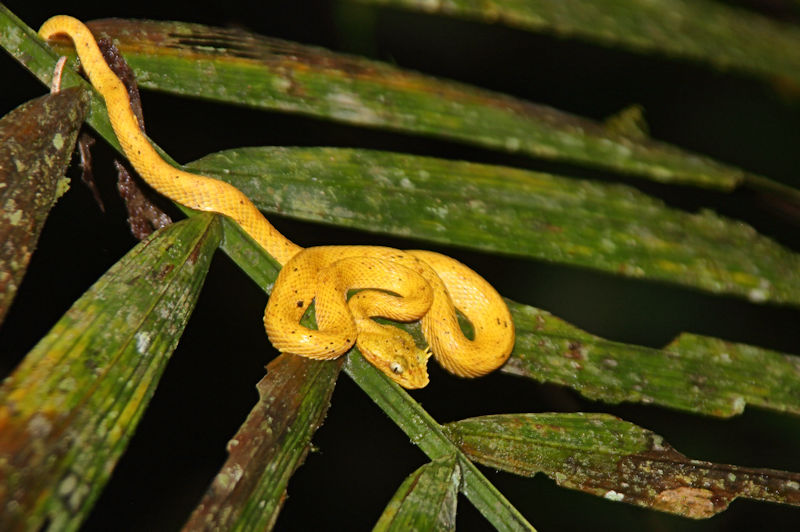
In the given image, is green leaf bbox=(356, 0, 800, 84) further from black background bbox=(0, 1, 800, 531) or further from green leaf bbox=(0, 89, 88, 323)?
green leaf bbox=(0, 89, 88, 323)

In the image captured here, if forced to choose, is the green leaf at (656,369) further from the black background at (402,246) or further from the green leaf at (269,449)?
the green leaf at (269,449)

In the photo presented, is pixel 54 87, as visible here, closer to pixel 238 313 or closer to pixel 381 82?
pixel 381 82

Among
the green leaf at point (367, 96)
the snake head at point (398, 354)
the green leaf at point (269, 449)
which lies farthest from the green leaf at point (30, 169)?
the snake head at point (398, 354)

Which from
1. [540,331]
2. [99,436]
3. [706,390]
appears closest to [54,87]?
[99,436]

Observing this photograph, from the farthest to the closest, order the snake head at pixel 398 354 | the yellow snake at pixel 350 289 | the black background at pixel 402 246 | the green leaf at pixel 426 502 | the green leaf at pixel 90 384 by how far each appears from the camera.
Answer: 1. the black background at pixel 402 246
2. the snake head at pixel 398 354
3. the yellow snake at pixel 350 289
4. the green leaf at pixel 426 502
5. the green leaf at pixel 90 384

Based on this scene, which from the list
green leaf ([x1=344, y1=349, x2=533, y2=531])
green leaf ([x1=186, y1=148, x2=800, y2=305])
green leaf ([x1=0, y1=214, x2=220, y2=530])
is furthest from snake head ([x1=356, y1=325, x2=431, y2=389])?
green leaf ([x1=0, y1=214, x2=220, y2=530])

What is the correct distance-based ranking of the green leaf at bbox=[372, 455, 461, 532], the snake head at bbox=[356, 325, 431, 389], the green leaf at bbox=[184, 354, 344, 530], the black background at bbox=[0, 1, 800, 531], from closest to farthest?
the green leaf at bbox=[184, 354, 344, 530] → the green leaf at bbox=[372, 455, 461, 532] → the snake head at bbox=[356, 325, 431, 389] → the black background at bbox=[0, 1, 800, 531]
